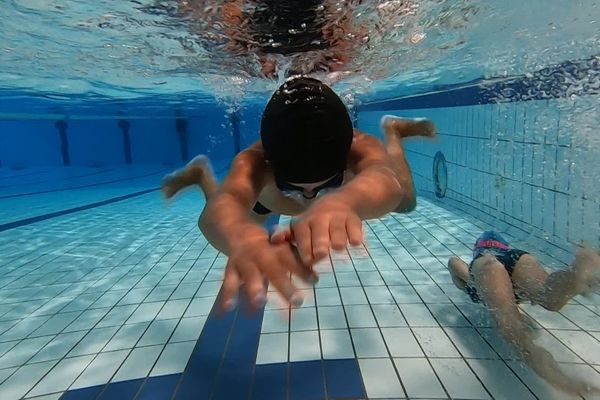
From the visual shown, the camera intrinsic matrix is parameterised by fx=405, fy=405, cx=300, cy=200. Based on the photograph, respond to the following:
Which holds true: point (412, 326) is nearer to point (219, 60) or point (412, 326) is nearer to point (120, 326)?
point (120, 326)

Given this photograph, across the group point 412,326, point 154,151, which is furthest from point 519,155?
point 154,151

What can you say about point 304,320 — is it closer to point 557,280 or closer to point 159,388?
point 159,388

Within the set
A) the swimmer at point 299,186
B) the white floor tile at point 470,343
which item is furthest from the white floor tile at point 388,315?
the swimmer at point 299,186

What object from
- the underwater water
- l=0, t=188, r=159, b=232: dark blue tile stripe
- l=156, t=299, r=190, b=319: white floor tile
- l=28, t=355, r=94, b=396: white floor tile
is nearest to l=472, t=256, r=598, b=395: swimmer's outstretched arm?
the underwater water

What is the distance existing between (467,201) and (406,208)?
7.04 metres

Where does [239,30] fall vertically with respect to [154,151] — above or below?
above

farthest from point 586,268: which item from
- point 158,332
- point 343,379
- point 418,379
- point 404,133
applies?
point 158,332

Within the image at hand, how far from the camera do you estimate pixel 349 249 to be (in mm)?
1317

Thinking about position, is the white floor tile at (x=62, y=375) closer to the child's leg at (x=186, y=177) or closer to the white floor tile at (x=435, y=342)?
the child's leg at (x=186, y=177)

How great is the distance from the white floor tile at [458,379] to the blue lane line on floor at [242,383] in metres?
0.72

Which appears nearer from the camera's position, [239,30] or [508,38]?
[239,30]

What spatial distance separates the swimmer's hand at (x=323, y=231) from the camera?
1.20 m

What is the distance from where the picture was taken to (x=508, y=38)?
7.28 m

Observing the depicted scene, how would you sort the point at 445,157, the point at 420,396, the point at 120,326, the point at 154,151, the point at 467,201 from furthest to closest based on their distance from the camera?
the point at 154,151, the point at 445,157, the point at 467,201, the point at 120,326, the point at 420,396
